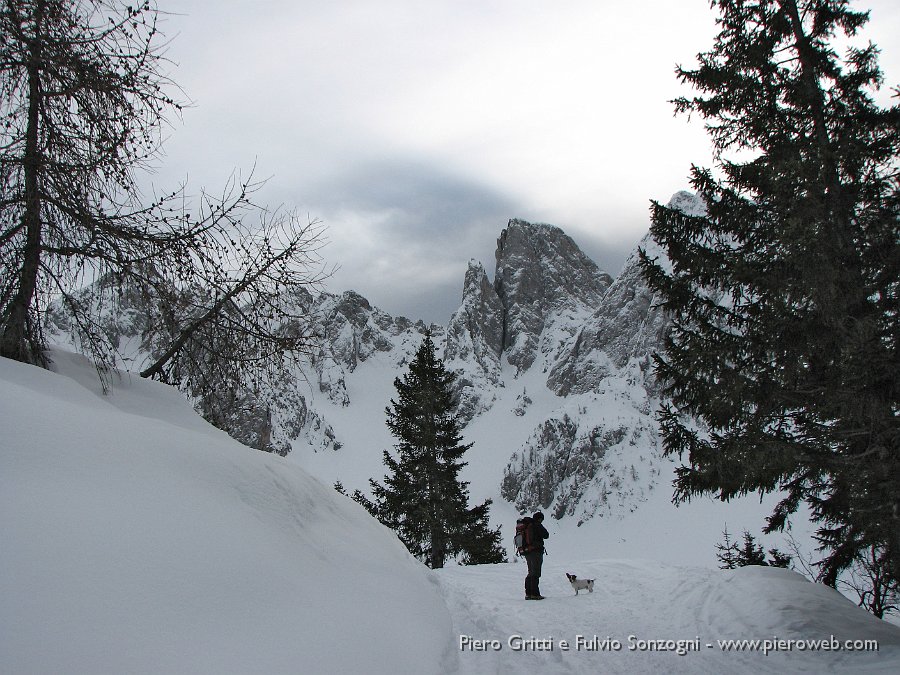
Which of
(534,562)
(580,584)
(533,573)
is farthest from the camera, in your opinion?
(580,584)

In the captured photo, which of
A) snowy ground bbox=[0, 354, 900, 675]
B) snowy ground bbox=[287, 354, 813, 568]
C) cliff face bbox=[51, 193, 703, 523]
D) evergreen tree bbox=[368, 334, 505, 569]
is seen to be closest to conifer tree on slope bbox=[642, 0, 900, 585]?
snowy ground bbox=[287, 354, 813, 568]

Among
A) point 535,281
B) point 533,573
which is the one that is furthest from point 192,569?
point 535,281

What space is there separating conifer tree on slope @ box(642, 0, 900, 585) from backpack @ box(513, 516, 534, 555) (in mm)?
3177

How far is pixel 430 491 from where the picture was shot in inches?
792

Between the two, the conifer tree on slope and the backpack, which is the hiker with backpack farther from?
the conifer tree on slope

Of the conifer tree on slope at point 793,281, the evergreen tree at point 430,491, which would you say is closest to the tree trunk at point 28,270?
the conifer tree on slope at point 793,281

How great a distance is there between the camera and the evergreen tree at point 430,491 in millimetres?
19750

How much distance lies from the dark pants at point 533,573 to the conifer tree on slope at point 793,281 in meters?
3.04

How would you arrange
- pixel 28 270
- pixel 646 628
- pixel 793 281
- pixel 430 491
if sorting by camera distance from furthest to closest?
pixel 430 491 → pixel 646 628 → pixel 793 281 → pixel 28 270

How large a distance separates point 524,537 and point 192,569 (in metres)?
8.87

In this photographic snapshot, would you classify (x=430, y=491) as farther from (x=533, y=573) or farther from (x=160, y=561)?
(x=160, y=561)

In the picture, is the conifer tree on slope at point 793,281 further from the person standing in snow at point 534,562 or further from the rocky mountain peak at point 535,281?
the rocky mountain peak at point 535,281

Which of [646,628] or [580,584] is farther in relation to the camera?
[580,584]

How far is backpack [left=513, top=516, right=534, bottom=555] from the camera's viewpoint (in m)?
10.4
